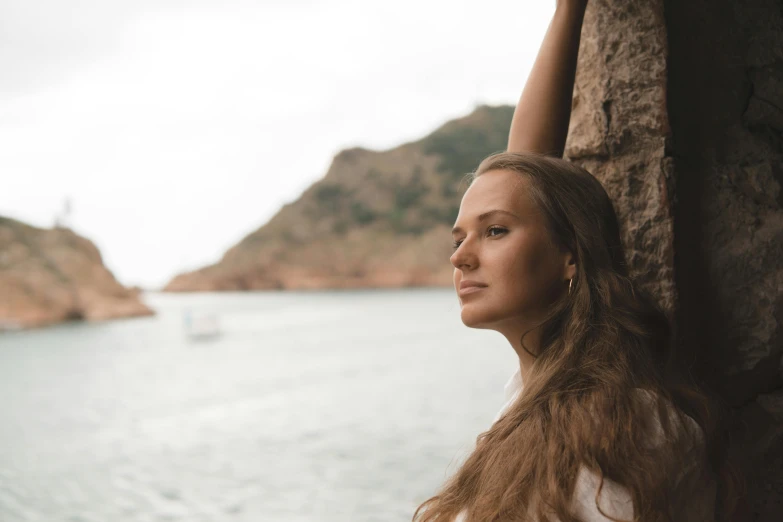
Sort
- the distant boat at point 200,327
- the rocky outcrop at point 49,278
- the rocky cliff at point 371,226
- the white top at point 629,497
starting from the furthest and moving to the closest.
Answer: the rocky cliff at point 371,226
the distant boat at point 200,327
the rocky outcrop at point 49,278
the white top at point 629,497

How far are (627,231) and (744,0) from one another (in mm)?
474

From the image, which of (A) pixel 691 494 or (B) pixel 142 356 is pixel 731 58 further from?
(B) pixel 142 356

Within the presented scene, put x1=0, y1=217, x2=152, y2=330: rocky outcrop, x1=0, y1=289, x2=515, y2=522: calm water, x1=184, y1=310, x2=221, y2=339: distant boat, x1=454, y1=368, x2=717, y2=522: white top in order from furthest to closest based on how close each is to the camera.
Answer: x1=184, y1=310, x2=221, y2=339: distant boat < x1=0, y1=217, x2=152, y2=330: rocky outcrop < x1=0, y1=289, x2=515, y2=522: calm water < x1=454, y1=368, x2=717, y2=522: white top

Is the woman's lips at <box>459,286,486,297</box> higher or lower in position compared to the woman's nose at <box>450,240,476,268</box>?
lower

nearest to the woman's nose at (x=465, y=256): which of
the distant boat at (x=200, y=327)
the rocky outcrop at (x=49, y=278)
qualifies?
the rocky outcrop at (x=49, y=278)

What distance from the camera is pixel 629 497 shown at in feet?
2.63

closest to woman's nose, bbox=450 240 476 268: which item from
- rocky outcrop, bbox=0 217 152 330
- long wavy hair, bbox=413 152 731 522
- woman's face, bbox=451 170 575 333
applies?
woman's face, bbox=451 170 575 333

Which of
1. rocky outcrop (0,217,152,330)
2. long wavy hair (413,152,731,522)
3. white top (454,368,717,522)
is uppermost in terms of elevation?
long wavy hair (413,152,731,522)

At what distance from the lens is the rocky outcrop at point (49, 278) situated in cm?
1859

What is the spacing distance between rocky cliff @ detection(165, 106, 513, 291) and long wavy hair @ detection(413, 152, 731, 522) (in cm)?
3709

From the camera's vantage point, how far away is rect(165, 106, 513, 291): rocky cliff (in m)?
39.6

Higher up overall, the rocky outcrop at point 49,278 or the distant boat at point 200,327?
the rocky outcrop at point 49,278

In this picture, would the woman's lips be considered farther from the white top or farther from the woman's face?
the white top

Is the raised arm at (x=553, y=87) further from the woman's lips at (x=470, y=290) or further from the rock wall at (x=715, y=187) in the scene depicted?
the woman's lips at (x=470, y=290)
